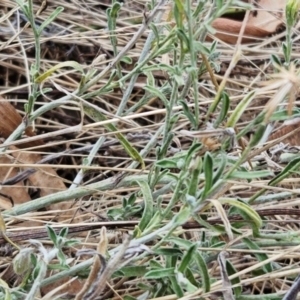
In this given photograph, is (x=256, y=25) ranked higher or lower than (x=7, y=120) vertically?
higher

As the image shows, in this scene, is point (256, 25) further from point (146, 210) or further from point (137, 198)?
point (146, 210)

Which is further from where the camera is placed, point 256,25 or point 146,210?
point 256,25

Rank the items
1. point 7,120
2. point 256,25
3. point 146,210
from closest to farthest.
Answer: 1. point 146,210
2. point 7,120
3. point 256,25

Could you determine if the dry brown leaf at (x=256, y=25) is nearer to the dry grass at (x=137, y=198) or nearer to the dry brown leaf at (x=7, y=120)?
the dry grass at (x=137, y=198)

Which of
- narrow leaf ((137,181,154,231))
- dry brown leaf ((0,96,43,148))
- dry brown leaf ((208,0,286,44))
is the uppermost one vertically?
dry brown leaf ((208,0,286,44))

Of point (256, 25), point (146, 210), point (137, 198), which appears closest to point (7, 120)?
point (137, 198)

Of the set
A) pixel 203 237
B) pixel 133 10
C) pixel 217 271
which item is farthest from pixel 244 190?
pixel 133 10

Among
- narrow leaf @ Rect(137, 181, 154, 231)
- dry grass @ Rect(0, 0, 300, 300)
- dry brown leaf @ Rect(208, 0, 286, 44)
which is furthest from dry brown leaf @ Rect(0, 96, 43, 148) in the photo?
dry brown leaf @ Rect(208, 0, 286, 44)

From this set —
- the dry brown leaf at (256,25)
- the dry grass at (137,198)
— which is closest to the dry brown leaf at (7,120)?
the dry grass at (137,198)

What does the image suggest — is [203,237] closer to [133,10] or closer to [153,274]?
[153,274]

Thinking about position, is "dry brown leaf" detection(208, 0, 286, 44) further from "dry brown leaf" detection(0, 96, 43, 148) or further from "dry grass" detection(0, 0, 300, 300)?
"dry brown leaf" detection(0, 96, 43, 148)
